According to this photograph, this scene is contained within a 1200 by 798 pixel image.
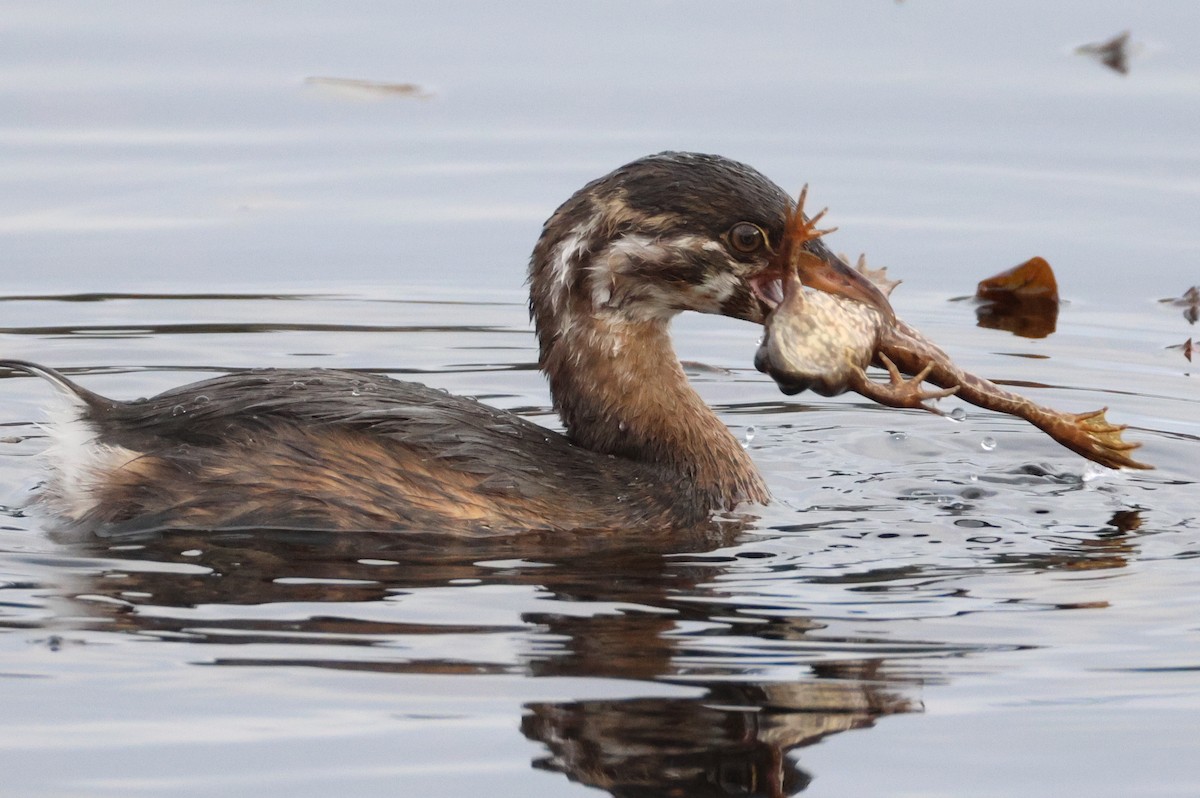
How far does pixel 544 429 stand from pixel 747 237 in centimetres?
Answer: 102

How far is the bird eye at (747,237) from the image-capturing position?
769 centimetres

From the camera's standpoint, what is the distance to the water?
5.70 meters

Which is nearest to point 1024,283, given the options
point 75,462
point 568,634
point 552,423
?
point 552,423

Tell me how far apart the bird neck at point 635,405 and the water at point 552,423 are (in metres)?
0.35

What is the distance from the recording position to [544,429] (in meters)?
7.92

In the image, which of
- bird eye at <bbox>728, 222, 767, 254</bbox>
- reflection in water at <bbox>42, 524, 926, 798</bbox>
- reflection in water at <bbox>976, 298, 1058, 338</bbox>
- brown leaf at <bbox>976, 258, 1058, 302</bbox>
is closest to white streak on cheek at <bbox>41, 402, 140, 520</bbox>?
reflection in water at <bbox>42, 524, 926, 798</bbox>

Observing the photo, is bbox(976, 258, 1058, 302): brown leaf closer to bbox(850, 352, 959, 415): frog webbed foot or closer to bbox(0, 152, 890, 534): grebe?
bbox(0, 152, 890, 534): grebe

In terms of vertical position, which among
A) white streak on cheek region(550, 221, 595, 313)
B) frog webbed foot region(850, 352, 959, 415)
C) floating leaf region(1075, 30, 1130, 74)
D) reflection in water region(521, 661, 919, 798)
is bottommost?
reflection in water region(521, 661, 919, 798)

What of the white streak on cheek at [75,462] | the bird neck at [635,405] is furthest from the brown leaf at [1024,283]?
the white streak on cheek at [75,462]

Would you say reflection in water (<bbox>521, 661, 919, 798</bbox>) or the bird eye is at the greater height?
the bird eye

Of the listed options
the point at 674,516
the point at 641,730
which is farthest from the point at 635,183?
the point at 641,730

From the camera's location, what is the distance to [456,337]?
10.6 metres

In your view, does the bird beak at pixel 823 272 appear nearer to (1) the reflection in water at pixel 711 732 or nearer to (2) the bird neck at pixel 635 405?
(2) the bird neck at pixel 635 405

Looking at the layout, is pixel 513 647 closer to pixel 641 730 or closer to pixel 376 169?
pixel 641 730
